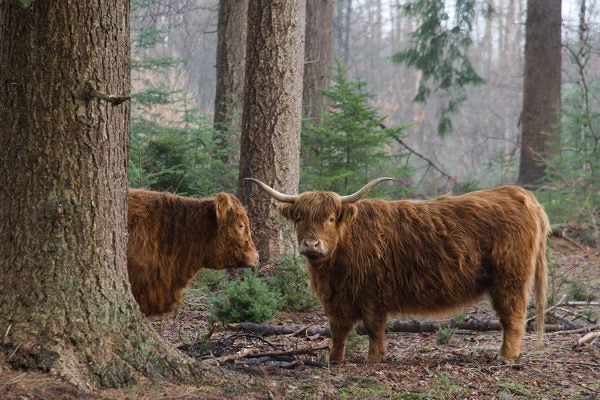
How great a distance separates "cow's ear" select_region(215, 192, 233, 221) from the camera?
7.30 meters

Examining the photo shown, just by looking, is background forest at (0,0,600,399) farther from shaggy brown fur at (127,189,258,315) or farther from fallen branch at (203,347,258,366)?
shaggy brown fur at (127,189,258,315)

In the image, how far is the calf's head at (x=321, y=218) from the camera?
6430 millimetres

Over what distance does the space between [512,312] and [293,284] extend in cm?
330

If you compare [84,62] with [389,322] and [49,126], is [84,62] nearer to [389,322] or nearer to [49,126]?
[49,126]

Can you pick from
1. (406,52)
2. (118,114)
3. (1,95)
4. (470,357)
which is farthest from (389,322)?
(406,52)

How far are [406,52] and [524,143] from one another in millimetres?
5221

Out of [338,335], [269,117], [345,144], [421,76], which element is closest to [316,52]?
[345,144]

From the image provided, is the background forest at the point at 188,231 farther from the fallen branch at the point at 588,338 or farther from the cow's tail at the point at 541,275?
the cow's tail at the point at 541,275

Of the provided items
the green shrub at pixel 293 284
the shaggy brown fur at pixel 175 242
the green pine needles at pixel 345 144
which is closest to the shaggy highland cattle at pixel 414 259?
the shaggy brown fur at pixel 175 242

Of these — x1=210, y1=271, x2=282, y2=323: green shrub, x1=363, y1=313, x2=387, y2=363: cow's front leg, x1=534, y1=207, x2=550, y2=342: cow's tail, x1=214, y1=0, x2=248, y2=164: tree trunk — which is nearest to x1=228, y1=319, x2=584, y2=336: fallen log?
x1=210, y1=271, x2=282, y2=323: green shrub

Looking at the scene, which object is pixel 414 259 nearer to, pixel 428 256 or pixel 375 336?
pixel 428 256

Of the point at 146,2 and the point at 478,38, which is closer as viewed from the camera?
the point at 146,2

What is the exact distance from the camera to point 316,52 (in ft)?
58.3

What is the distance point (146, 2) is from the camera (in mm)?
17797
